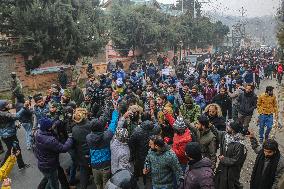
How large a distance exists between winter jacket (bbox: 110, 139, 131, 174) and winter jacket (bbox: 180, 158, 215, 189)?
56.8 inches

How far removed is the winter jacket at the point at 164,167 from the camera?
513 cm

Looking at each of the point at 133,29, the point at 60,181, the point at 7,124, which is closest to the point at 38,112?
the point at 7,124

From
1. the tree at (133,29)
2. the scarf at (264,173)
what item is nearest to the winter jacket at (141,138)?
the scarf at (264,173)

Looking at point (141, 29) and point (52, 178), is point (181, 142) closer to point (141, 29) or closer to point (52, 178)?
point (52, 178)

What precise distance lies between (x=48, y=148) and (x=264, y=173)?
3.61m

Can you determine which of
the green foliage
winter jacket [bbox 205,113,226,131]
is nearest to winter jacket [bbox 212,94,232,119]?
winter jacket [bbox 205,113,226,131]

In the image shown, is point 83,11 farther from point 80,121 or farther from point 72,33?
point 80,121

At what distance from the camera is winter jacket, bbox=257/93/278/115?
968 centimetres

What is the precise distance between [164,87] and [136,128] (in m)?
5.36

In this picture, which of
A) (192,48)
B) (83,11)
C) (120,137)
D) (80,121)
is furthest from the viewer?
(192,48)

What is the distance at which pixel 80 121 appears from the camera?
642cm

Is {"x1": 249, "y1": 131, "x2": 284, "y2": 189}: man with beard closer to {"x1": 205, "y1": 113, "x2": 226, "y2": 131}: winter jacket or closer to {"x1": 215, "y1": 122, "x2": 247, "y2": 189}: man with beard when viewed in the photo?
{"x1": 215, "y1": 122, "x2": 247, "y2": 189}: man with beard

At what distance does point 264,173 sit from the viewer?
17.0 feet

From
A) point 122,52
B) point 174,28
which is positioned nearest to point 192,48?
point 174,28
